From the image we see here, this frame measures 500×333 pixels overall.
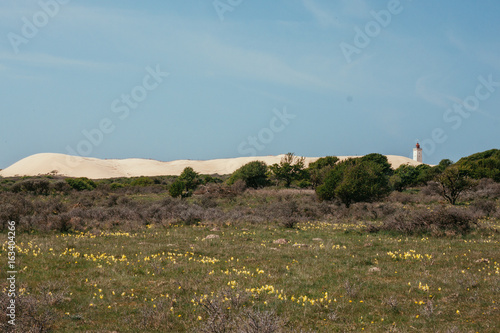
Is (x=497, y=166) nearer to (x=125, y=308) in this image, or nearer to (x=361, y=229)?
(x=361, y=229)

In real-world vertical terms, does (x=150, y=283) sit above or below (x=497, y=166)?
below

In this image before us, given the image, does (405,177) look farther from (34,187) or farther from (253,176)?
(34,187)

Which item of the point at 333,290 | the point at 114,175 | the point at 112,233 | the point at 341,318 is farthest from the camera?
the point at 114,175

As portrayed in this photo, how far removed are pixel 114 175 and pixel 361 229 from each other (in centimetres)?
11143

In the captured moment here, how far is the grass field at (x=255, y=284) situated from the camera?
24.5 ft

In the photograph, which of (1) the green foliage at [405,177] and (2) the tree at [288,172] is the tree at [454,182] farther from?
(2) the tree at [288,172]

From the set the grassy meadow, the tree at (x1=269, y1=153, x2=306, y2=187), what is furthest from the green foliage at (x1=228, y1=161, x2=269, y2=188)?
the grassy meadow

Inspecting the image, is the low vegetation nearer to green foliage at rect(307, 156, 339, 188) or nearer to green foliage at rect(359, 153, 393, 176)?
green foliage at rect(307, 156, 339, 188)

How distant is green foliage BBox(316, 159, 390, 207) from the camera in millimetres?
30781

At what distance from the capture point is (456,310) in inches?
325

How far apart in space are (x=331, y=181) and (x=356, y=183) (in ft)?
9.41

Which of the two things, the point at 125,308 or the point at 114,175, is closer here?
the point at 125,308

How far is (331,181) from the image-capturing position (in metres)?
33.1

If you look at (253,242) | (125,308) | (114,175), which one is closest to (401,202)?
(253,242)
